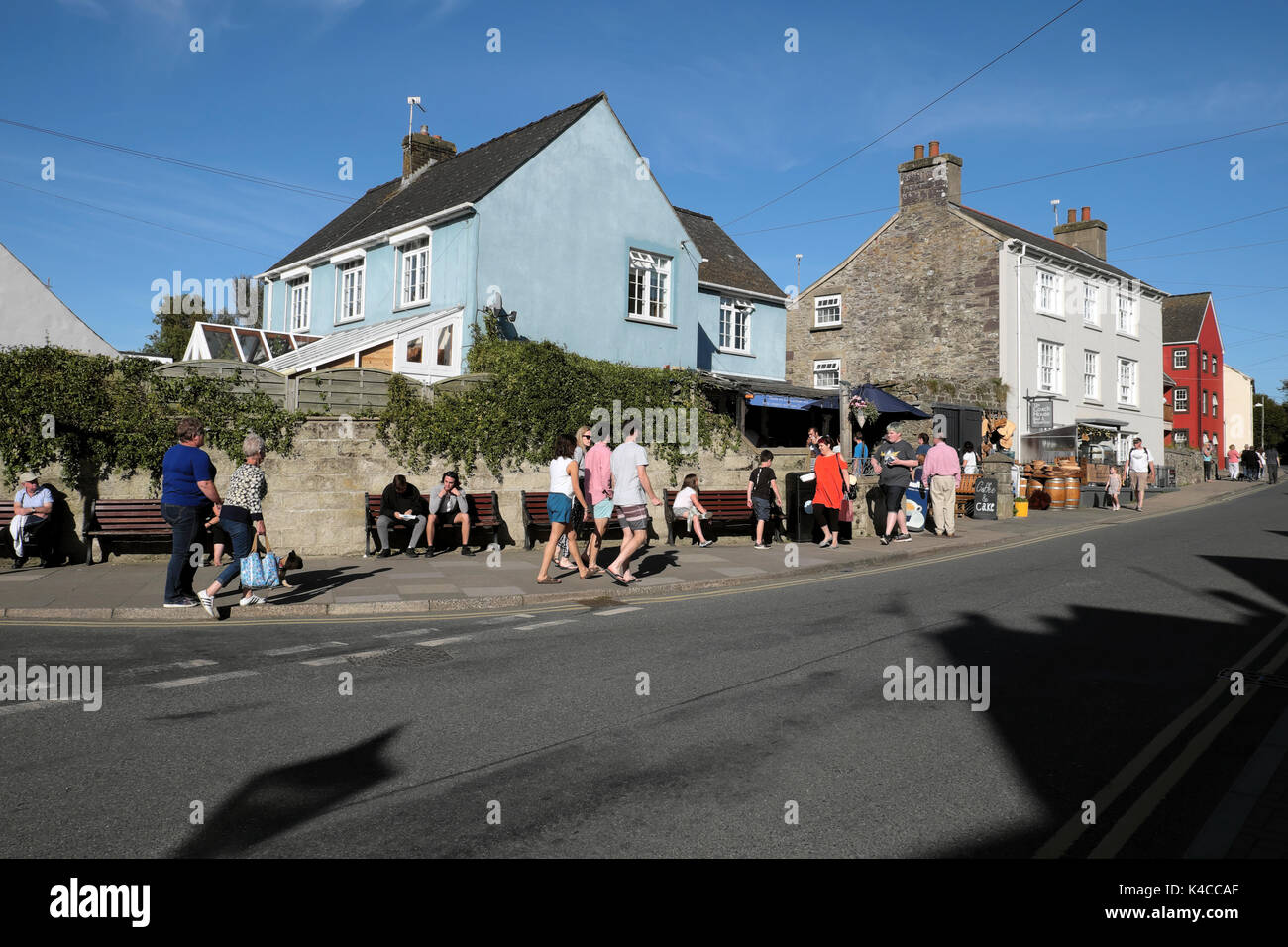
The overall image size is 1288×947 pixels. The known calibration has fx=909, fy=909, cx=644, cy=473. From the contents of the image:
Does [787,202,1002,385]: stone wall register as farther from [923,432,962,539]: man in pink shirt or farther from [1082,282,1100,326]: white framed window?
[923,432,962,539]: man in pink shirt

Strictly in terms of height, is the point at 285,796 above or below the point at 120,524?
below

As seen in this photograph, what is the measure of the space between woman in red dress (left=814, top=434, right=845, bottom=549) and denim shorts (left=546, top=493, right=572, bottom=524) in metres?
5.67

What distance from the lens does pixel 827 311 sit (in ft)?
125

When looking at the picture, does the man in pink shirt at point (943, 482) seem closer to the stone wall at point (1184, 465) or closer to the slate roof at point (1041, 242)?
the slate roof at point (1041, 242)

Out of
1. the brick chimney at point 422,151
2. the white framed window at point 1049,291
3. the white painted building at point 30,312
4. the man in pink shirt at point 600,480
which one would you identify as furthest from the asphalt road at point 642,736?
the white framed window at point 1049,291

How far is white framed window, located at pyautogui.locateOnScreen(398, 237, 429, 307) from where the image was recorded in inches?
863

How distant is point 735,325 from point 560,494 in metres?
18.0

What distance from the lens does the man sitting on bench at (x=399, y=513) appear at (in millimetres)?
13930

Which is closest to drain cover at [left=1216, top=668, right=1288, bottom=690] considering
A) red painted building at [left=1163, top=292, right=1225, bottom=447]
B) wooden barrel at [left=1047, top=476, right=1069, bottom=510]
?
wooden barrel at [left=1047, top=476, right=1069, bottom=510]

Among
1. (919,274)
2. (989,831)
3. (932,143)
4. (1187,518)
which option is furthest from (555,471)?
(932,143)

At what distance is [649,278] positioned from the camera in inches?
942

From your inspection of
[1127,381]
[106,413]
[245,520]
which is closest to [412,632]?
[245,520]

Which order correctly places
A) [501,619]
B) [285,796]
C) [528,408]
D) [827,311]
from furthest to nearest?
1. [827,311]
2. [528,408]
3. [501,619]
4. [285,796]

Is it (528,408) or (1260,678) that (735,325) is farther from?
(1260,678)
